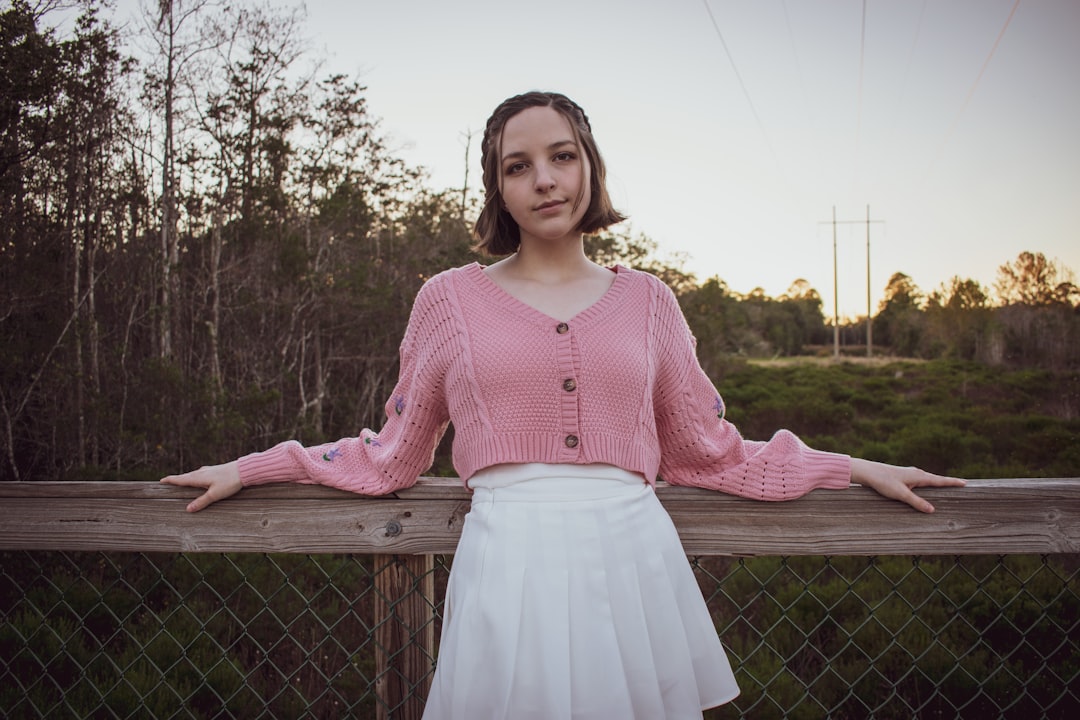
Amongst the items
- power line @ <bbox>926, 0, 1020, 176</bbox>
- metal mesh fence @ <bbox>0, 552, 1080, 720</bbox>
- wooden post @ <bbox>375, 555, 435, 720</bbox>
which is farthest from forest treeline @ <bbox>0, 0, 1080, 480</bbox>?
power line @ <bbox>926, 0, 1020, 176</bbox>

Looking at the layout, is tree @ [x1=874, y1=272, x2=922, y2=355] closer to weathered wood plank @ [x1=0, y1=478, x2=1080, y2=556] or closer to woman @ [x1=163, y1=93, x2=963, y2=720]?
weathered wood plank @ [x1=0, y1=478, x2=1080, y2=556]

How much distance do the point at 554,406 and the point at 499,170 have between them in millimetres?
572

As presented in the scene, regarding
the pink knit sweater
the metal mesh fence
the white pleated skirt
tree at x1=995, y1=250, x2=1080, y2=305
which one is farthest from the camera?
tree at x1=995, y1=250, x2=1080, y2=305

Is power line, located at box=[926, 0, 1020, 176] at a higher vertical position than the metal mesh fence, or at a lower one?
higher

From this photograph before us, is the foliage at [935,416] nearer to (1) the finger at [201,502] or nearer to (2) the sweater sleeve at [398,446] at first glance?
(2) the sweater sleeve at [398,446]

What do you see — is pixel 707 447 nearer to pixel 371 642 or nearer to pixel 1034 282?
pixel 371 642

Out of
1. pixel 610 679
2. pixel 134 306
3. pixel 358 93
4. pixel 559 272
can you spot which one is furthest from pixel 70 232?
pixel 610 679

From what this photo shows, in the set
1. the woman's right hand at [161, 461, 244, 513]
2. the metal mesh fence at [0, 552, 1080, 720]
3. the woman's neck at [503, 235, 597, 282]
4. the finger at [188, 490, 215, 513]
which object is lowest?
the metal mesh fence at [0, 552, 1080, 720]

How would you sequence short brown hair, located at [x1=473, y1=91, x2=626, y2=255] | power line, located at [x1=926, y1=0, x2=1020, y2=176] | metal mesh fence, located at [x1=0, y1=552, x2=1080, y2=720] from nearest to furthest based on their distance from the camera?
1. short brown hair, located at [x1=473, y1=91, x2=626, y2=255]
2. metal mesh fence, located at [x1=0, y1=552, x2=1080, y2=720]
3. power line, located at [x1=926, y1=0, x2=1020, y2=176]

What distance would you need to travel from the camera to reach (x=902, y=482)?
1458 millimetres

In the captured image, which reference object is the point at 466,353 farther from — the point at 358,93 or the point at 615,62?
the point at 358,93

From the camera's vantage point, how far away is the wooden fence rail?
146 centimetres

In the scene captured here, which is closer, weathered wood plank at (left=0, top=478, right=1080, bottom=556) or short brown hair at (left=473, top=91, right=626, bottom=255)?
weathered wood plank at (left=0, top=478, right=1080, bottom=556)

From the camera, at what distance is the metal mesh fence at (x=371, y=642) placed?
2848 millimetres
